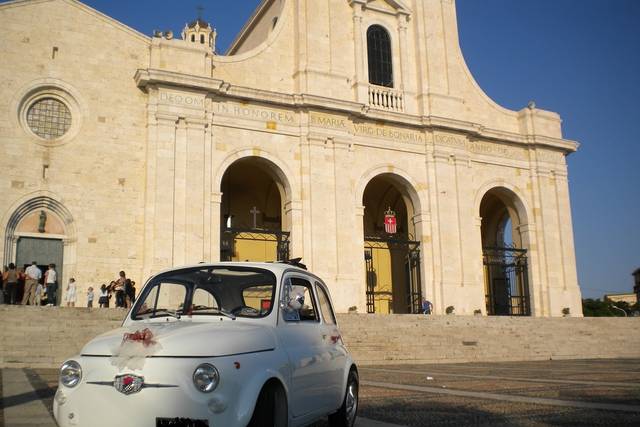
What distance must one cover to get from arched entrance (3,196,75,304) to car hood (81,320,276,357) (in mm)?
16819

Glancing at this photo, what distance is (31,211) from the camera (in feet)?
66.0

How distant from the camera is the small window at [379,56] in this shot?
27297 mm

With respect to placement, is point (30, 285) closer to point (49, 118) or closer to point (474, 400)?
point (49, 118)

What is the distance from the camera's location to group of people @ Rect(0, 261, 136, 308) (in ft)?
58.1

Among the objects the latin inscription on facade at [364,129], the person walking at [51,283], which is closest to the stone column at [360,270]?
the latin inscription on facade at [364,129]

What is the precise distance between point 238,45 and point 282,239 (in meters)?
15.2

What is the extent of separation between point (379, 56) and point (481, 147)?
6.01 metres

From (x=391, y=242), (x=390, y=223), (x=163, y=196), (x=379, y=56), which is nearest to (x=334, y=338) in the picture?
(x=163, y=196)

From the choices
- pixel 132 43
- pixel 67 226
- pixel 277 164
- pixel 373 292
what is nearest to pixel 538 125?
pixel 373 292

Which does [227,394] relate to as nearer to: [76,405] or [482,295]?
[76,405]

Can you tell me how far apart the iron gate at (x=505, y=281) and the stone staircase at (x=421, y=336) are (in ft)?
17.2

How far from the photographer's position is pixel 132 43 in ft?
74.0

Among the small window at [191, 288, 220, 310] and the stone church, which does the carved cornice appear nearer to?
the stone church

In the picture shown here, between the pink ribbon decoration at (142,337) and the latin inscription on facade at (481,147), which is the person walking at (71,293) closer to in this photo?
the latin inscription on facade at (481,147)
